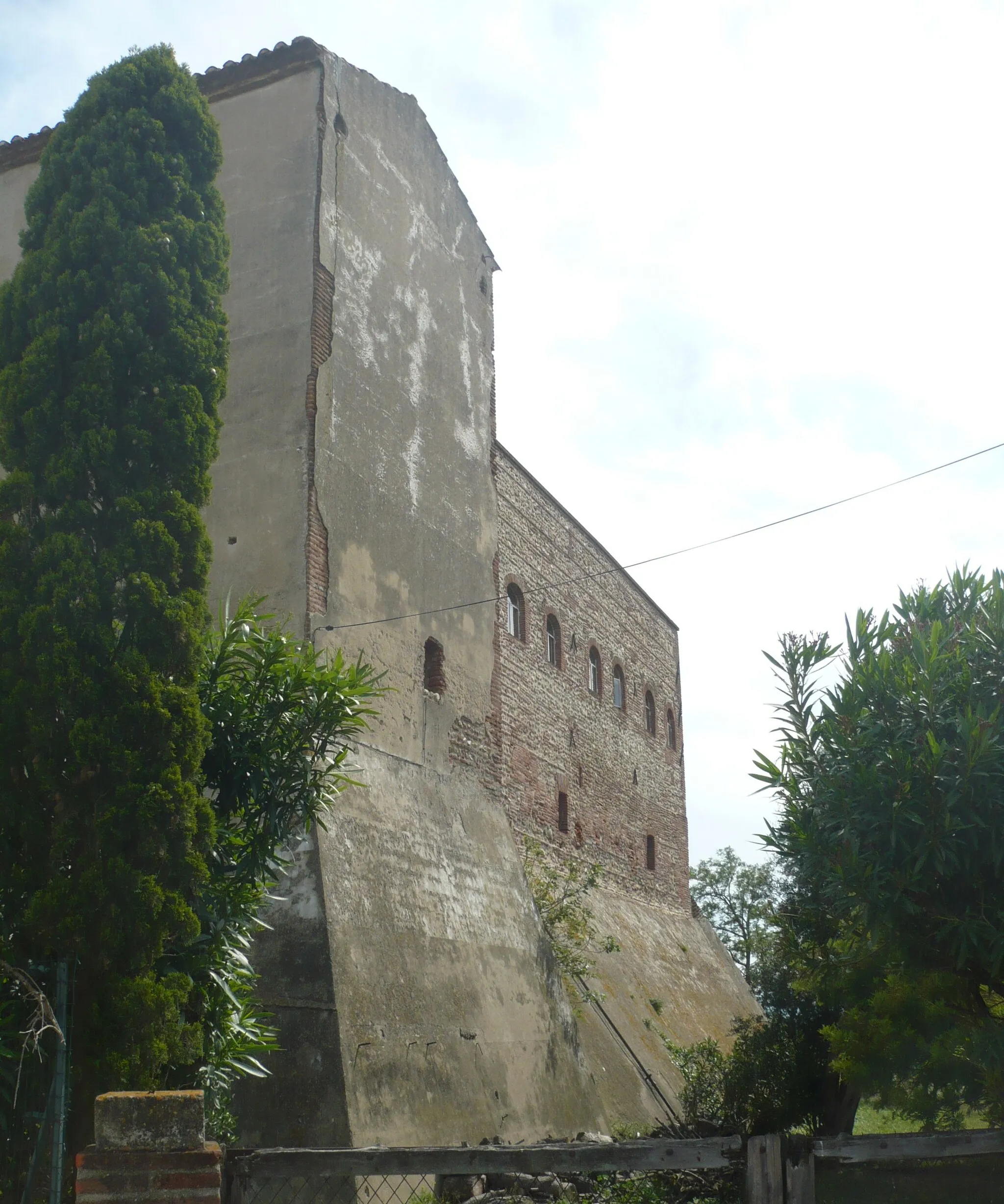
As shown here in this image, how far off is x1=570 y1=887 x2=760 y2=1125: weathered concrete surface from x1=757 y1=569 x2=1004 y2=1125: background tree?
5.52 meters

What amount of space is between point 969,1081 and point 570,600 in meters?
12.5

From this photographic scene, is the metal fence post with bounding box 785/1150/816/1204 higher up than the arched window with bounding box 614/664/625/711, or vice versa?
the arched window with bounding box 614/664/625/711

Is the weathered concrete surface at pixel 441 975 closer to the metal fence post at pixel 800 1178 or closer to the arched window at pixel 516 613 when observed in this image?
the arched window at pixel 516 613

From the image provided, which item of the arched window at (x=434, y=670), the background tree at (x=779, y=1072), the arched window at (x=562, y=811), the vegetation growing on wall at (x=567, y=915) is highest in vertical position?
the arched window at (x=434, y=670)

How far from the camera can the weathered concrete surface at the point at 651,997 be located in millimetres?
13914

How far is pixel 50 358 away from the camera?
7.72 meters

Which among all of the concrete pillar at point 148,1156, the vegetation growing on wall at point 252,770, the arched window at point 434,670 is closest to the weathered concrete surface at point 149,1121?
the concrete pillar at point 148,1156

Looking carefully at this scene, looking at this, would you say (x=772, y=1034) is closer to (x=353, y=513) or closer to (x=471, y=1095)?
(x=471, y=1095)

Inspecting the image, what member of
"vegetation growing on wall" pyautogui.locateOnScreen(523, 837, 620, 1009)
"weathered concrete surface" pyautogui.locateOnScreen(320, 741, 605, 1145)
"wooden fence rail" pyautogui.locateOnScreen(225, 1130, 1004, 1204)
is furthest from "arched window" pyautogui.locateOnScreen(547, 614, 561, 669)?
"wooden fence rail" pyautogui.locateOnScreen(225, 1130, 1004, 1204)

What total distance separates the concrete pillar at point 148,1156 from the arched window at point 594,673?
51.6 feet

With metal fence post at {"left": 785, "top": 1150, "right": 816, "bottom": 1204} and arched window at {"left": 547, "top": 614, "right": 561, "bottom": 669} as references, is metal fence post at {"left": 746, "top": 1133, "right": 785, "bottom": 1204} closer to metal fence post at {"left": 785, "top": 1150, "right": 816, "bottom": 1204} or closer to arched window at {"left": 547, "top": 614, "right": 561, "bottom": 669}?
metal fence post at {"left": 785, "top": 1150, "right": 816, "bottom": 1204}

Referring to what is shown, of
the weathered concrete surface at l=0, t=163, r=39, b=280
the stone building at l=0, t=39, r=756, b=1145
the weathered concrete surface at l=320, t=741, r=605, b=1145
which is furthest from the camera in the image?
the weathered concrete surface at l=0, t=163, r=39, b=280

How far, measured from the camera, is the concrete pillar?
14.5 ft

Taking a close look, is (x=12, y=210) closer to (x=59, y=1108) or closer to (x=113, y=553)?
(x=113, y=553)
